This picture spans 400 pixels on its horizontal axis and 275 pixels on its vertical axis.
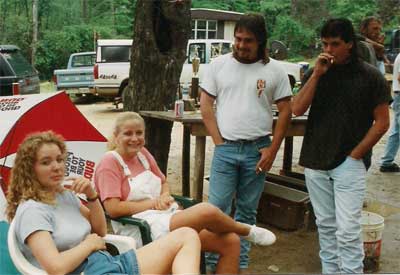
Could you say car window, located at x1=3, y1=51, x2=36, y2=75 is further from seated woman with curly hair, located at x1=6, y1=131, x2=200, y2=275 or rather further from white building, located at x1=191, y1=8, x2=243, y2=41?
white building, located at x1=191, y1=8, x2=243, y2=41

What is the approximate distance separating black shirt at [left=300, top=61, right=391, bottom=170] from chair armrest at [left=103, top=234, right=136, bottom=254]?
1108 mm

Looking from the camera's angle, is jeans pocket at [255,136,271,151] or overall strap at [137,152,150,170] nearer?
overall strap at [137,152,150,170]

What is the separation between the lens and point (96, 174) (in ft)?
9.50

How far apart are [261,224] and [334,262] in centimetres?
155

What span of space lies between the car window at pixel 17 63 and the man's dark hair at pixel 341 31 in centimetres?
659

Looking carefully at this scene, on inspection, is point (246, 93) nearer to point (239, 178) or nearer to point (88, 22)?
point (239, 178)

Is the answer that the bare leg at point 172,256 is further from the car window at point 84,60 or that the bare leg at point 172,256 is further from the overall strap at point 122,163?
the car window at point 84,60

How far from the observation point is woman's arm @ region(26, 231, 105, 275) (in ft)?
6.90

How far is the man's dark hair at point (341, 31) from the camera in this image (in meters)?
2.89

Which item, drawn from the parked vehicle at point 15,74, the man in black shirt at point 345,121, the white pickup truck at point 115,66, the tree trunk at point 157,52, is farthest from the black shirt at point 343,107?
the white pickup truck at point 115,66

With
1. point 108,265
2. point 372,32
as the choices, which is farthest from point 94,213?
point 372,32

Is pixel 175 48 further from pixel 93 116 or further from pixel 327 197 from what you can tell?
pixel 93 116

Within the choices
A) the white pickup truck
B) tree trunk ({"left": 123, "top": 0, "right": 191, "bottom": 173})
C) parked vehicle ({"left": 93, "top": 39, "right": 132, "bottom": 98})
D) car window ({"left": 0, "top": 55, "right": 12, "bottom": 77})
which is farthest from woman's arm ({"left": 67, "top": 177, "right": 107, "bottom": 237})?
parked vehicle ({"left": 93, "top": 39, "right": 132, "bottom": 98})

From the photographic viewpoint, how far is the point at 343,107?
292 cm
